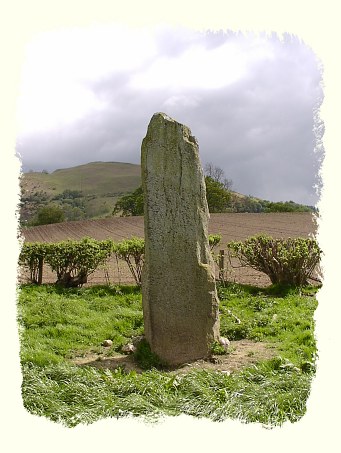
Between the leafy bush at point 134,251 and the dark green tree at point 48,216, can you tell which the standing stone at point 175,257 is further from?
the dark green tree at point 48,216

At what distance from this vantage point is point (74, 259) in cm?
1477

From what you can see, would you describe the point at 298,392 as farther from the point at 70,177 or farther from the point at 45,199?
the point at 70,177

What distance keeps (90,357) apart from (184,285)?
2105 millimetres

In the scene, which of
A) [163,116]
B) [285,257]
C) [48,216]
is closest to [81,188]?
[48,216]

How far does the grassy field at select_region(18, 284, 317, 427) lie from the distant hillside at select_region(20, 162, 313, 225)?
179 feet

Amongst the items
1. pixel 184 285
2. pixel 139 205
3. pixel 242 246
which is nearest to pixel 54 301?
pixel 184 285

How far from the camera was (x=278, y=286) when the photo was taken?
563 inches

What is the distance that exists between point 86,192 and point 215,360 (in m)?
139

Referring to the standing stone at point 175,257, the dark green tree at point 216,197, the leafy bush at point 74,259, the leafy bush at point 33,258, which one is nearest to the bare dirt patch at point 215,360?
the standing stone at point 175,257

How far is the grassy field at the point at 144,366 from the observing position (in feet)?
19.0

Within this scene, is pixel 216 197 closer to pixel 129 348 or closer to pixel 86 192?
pixel 129 348

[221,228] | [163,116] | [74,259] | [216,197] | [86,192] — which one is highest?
[86,192]

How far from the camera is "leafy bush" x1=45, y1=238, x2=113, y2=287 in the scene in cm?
1476

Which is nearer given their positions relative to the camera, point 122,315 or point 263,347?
point 263,347
